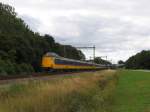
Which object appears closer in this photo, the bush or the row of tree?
the bush

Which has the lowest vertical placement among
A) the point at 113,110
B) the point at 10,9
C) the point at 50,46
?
the point at 113,110

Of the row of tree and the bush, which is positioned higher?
the row of tree

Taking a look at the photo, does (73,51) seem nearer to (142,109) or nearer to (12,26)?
(12,26)

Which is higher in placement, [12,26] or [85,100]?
[12,26]

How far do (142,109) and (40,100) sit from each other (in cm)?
383

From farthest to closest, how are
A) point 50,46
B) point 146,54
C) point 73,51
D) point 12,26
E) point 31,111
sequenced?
point 146,54 → point 73,51 → point 50,46 → point 12,26 → point 31,111

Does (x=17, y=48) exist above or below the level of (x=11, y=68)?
above

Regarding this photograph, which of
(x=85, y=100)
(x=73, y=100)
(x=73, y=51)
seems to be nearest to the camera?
(x=73, y=100)

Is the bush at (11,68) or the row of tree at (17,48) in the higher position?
the row of tree at (17,48)

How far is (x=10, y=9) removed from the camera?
381ft

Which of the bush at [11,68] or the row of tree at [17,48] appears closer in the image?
the bush at [11,68]

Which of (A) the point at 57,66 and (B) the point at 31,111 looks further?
(A) the point at 57,66

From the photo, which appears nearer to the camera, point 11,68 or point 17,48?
point 11,68

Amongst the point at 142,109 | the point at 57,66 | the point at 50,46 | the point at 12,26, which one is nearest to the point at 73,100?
the point at 142,109
